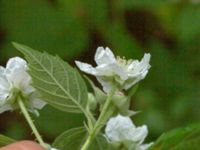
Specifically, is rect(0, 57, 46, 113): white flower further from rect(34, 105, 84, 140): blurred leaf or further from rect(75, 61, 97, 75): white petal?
rect(34, 105, 84, 140): blurred leaf

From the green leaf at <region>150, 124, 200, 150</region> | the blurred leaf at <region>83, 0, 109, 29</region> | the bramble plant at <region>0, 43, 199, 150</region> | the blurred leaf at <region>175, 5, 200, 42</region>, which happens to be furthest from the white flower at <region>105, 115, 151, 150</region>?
the blurred leaf at <region>83, 0, 109, 29</region>

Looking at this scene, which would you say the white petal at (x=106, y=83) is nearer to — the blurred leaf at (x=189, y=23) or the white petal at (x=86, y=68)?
the white petal at (x=86, y=68)

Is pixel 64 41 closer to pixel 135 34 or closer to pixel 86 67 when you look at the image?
pixel 135 34

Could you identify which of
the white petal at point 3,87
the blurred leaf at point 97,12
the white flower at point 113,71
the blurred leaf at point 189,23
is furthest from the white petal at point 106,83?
the blurred leaf at point 97,12

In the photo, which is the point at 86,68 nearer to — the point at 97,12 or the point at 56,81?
the point at 56,81

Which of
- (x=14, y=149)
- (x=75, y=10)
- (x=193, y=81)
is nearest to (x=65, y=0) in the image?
(x=75, y=10)
